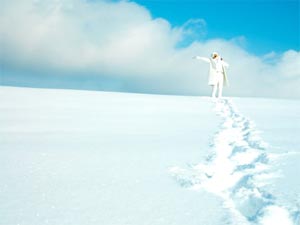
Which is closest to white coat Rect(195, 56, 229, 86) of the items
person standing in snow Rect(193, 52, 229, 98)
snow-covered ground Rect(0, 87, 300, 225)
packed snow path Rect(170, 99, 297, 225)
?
person standing in snow Rect(193, 52, 229, 98)

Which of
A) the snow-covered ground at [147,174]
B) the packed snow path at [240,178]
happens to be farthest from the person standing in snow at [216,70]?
the packed snow path at [240,178]

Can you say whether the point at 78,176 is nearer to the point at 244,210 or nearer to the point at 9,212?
the point at 9,212

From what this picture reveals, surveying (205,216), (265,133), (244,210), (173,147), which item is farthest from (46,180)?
(265,133)

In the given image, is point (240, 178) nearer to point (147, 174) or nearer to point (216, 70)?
point (147, 174)

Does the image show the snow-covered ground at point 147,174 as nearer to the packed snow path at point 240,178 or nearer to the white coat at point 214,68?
the packed snow path at point 240,178

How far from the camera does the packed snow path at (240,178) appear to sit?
169 cm

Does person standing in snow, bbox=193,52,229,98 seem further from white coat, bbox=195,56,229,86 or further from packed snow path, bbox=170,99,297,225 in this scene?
packed snow path, bbox=170,99,297,225

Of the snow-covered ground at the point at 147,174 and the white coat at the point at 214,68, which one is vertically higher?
the white coat at the point at 214,68

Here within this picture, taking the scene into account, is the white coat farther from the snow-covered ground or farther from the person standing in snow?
the snow-covered ground

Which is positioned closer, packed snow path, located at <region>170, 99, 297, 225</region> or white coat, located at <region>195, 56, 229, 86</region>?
packed snow path, located at <region>170, 99, 297, 225</region>

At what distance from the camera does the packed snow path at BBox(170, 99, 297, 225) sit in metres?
1.69

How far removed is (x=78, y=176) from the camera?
2340mm

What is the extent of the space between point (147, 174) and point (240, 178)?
2.26ft

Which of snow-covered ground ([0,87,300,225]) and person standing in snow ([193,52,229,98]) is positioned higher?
person standing in snow ([193,52,229,98])
